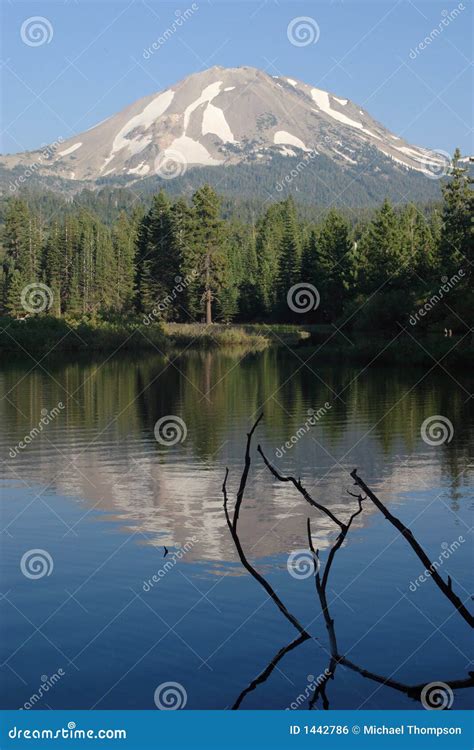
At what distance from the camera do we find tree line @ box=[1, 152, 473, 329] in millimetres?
69062

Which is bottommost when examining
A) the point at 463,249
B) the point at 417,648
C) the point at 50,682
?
the point at 50,682

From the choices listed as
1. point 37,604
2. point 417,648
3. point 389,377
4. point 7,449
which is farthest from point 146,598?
point 389,377

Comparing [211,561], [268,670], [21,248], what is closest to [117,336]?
[21,248]

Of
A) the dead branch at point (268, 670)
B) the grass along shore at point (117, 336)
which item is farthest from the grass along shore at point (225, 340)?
the dead branch at point (268, 670)

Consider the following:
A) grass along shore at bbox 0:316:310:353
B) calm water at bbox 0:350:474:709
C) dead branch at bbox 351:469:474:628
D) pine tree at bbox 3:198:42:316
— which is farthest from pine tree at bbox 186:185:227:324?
dead branch at bbox 351:469:474:628

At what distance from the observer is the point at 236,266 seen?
135750mm

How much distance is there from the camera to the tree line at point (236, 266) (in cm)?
6906

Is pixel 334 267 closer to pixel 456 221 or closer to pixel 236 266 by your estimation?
pixel 456 221

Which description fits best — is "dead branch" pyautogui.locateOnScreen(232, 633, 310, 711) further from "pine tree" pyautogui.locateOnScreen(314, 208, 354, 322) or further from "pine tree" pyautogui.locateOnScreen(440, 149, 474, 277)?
"pine tree" pyautogui.locateOnScreen(314, 208, 354, 322)

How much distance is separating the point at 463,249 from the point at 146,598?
51276 millimetres

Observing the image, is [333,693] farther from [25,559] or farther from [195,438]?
[195,438]

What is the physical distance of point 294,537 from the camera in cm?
1602

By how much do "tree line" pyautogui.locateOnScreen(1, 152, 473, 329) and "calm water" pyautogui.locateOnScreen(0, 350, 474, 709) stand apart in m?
35.0

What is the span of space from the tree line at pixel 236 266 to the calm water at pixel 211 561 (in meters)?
35.0
